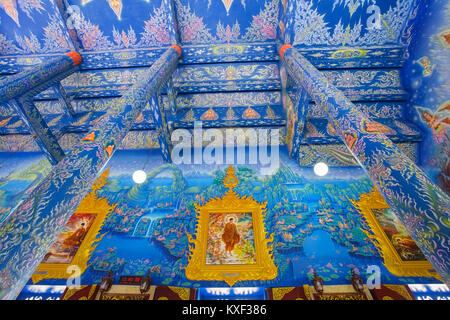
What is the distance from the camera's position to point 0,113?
4418mm

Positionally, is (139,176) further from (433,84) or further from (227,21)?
(433,84)

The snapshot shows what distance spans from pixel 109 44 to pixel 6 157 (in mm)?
3344

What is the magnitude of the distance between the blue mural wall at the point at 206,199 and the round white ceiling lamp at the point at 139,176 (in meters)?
0.09

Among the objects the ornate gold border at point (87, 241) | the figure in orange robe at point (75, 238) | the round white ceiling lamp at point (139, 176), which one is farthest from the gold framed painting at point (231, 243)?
the figure in orange robe at point (75, 238)

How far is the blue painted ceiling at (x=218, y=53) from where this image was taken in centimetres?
370

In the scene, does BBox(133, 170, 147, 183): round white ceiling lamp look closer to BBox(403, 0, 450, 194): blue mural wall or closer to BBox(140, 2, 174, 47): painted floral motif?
BBox(140, 2, 174, 47): painted floral motif

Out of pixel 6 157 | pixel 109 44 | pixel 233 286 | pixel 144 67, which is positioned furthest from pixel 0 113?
pixel 233 286

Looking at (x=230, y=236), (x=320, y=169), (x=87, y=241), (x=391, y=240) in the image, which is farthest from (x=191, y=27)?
(x=391, y=240)

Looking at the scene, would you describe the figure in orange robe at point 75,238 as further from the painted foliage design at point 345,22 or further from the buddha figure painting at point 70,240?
the painted foliage design at point 345,22

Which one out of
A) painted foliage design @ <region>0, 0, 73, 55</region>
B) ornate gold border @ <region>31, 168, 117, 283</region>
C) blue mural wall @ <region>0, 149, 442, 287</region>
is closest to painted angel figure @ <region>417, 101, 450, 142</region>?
blue mural wall @ <region>0, 149, 442, 287</region>

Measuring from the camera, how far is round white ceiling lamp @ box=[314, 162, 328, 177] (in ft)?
12.3

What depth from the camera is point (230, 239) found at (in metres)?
2.84

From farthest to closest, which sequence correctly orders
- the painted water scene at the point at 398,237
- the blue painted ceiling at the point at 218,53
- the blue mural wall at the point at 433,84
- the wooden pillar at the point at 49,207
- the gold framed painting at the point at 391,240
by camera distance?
the blue painted ceiling at the point at 218,53, the blue mural wall at the point at 433,84, the painted water scene at the point at 398,237, the gold framed painting at the point at 391,240, the wooden pillar at the point at 49,207
